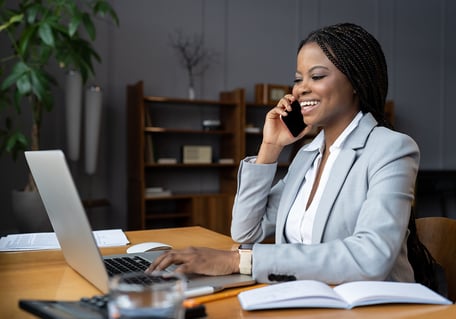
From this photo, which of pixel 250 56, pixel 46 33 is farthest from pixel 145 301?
pixel 250 56

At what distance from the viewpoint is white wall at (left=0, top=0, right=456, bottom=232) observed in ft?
15.2

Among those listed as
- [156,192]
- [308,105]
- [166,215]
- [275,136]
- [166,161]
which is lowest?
[166,215]

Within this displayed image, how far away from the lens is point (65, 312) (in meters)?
0.80

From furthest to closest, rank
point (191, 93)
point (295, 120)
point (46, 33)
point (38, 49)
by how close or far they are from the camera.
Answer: point (191, 93) → point (38, 49) → point (46, 33) → point (295, 120)

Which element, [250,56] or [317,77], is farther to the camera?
[250,56]

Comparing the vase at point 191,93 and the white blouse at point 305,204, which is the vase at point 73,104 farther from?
the white blouse at point 305,204

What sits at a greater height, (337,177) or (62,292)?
(337,177)

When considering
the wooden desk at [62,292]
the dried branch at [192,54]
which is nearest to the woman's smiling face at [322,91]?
the wooden desk at [62,292]

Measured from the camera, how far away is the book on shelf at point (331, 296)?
2.99ft

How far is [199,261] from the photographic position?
1.11m

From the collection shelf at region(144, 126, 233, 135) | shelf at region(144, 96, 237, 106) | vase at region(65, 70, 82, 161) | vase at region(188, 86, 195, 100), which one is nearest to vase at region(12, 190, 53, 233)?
vase at region(65, 70, 82, 161)

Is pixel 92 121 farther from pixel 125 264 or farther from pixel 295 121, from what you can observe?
pixel 125 264

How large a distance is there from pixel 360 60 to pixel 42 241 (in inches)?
46.1

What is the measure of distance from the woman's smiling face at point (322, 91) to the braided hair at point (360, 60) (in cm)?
2
